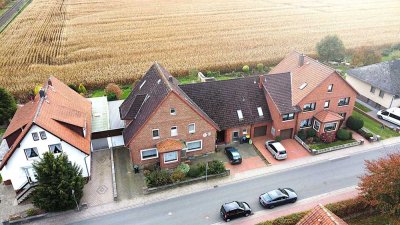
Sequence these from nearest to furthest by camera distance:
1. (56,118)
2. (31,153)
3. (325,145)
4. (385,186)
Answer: (385,186)
(31,153)
(56,118)
(325,145)

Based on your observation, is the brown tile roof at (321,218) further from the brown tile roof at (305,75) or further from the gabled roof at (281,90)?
the brown tile roof at (305,75)

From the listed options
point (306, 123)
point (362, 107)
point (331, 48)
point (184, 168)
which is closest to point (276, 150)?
point (306, 123)

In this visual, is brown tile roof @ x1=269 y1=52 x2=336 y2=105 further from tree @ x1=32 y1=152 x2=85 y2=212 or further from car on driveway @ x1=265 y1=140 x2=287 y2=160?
tree @ x1=32 y1=152 x2=85 y2=212

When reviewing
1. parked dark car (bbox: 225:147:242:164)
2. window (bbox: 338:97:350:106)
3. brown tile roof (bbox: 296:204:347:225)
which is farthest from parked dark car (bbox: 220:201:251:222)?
window (bbox: 338:97:350:106)

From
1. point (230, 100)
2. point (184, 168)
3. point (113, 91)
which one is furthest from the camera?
point (113, 91)

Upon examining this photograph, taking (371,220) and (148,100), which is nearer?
(371,220)

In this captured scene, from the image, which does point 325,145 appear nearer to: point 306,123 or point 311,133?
point 311,133

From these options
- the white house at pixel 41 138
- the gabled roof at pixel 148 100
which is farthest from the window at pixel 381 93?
the white house at pixel 41 138
